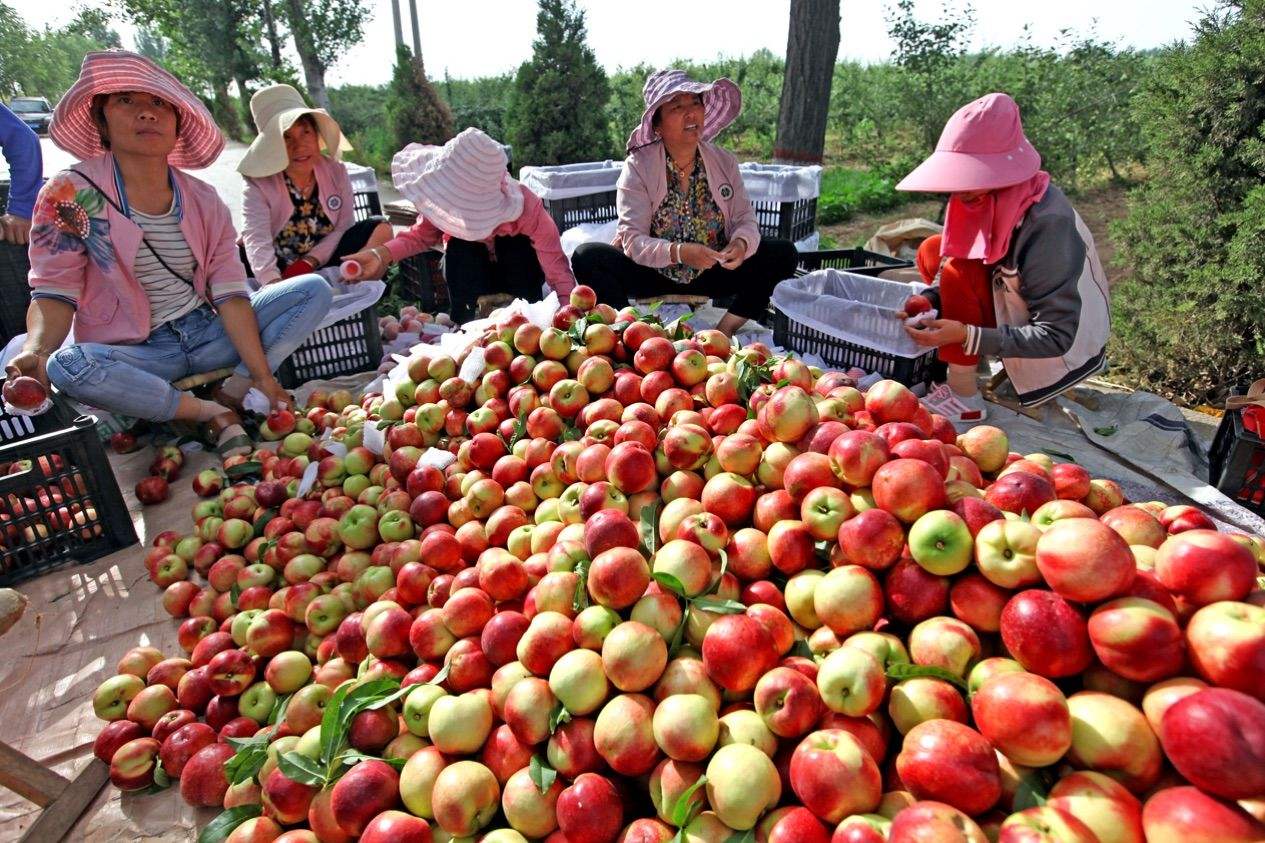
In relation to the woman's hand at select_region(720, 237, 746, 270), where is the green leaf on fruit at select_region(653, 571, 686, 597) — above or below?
below

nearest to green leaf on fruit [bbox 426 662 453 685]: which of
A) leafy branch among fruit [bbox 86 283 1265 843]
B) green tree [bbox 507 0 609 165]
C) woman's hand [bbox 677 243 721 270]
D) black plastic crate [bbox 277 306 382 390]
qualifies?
leafy branch among fruit [bbox 86 283 1265 843]

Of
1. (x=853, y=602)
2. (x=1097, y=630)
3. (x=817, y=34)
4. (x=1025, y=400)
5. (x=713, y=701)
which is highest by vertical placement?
(x=817, y=34)

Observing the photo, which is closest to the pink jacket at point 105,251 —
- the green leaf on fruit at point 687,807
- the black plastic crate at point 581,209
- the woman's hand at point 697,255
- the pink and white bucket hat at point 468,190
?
the pink and white bucket hat at point 468,190

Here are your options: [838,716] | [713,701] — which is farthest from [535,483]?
[838,716]

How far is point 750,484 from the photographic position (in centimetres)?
206

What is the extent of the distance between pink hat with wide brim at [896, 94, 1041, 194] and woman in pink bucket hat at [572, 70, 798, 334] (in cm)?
138

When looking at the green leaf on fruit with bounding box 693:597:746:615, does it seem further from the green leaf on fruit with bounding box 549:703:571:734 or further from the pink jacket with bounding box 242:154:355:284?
the pink jacket with bounding box 242:154:355:284

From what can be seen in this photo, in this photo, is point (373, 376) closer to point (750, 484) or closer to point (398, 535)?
point (398, 535)

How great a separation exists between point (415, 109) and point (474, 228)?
40.3 ft

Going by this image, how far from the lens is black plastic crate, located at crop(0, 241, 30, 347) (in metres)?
4.28

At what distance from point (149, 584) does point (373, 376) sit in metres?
2.13

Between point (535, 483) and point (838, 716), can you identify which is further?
point (535, 483)

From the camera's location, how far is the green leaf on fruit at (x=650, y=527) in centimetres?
194

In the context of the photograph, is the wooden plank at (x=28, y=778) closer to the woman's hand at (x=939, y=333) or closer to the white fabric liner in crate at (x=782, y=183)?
the woman's hand at (x=939, y=333)
